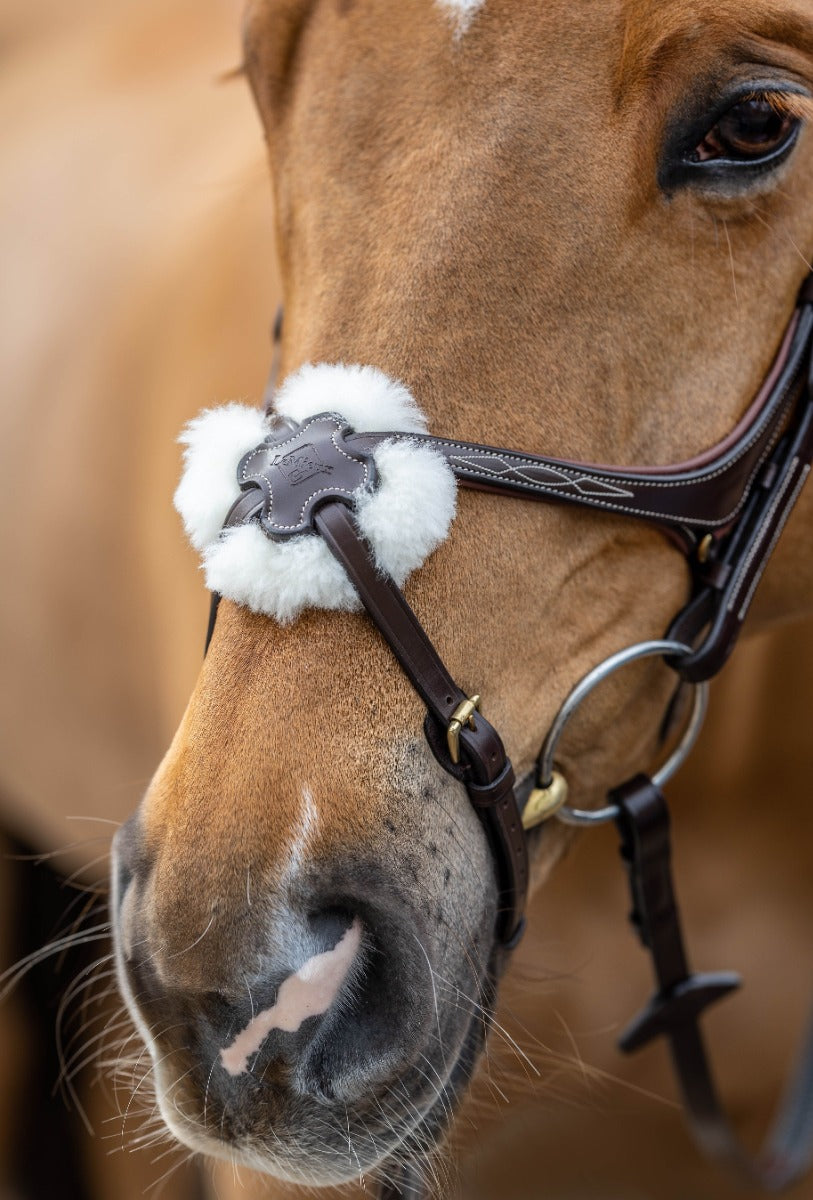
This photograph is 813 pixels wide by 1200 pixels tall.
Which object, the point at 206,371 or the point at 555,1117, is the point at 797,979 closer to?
the point at 555,1117

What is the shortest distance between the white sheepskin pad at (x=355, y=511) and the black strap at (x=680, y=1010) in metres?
0.45

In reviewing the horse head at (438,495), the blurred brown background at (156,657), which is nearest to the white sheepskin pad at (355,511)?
the horse head at (438,495)

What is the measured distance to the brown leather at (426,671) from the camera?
955 millimetres

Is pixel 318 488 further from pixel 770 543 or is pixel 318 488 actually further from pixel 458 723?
pixel 770 543

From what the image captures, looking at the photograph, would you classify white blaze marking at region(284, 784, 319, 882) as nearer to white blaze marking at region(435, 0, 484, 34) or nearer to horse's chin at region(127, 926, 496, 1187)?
horse's chin at region(127, 926, 496, 1187)

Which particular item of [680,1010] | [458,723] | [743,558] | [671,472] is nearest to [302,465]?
[458,723]

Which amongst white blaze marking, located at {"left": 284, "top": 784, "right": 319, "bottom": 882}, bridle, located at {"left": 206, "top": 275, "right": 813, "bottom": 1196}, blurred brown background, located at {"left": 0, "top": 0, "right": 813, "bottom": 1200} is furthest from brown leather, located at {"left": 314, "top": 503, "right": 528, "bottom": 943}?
Result: blurred brown background, located at {"left": 0, "top": 0, "right": 813, "bottom": 1200}

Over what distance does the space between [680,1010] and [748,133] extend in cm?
104

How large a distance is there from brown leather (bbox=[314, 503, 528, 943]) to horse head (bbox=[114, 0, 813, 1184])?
0.02 meters

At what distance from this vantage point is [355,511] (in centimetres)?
97

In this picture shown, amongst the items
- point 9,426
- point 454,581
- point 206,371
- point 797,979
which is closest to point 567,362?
point 454,581

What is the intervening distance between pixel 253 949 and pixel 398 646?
264 mm

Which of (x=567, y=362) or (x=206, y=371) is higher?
(x=206, y=371)

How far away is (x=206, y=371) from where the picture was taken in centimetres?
194
